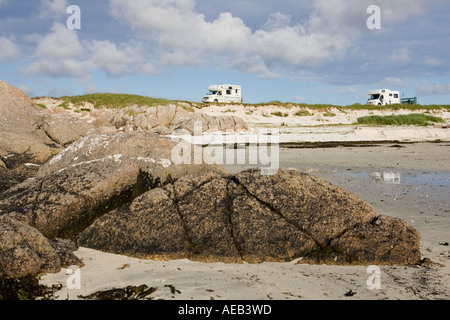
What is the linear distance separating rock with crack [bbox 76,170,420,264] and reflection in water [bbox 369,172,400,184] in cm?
714

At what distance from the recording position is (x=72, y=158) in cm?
716

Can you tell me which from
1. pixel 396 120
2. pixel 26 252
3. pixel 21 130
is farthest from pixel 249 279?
pixel 396 120

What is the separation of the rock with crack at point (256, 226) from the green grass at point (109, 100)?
93.2ft

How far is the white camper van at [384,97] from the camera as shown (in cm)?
5581

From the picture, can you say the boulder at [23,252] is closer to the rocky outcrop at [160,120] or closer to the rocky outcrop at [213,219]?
the rocky outcrop at [213,219]

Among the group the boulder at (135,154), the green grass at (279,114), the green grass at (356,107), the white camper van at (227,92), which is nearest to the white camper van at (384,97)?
the green grass at (356,107)

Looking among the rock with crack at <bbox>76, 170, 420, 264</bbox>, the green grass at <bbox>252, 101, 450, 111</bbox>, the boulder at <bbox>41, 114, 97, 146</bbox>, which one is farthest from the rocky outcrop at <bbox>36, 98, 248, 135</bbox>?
the rock with crack at <bbox>76, 170, 420, 264</bbox>

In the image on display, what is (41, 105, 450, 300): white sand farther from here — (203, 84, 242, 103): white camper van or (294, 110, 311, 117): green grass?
(203, 84, 242, 103): white camper van

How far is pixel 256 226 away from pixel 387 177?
29.4 ft

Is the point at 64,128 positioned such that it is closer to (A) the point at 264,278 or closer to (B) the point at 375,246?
(A) the point at 264,278

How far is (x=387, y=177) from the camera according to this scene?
42.6 ft
